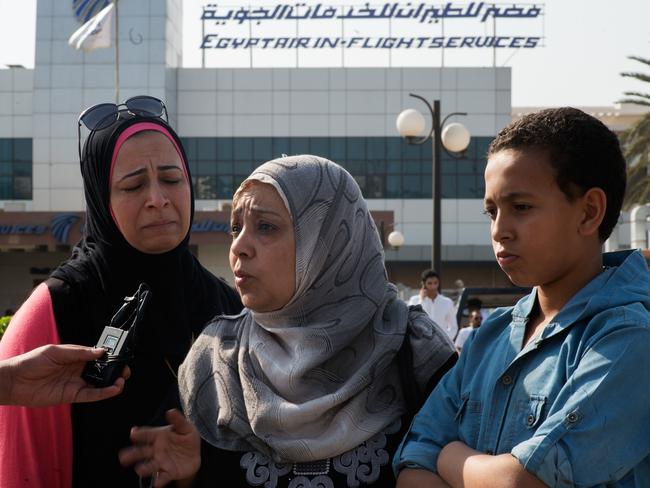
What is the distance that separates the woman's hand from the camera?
7.68ft

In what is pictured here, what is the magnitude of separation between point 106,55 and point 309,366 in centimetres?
3638

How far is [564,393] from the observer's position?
1.91 m

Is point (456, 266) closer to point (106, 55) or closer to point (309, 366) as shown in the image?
point (106, 55)

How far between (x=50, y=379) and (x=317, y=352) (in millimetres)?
692

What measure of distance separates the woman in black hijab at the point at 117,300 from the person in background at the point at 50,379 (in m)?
0.28

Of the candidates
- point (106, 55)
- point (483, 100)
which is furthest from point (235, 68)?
point (483, 100)

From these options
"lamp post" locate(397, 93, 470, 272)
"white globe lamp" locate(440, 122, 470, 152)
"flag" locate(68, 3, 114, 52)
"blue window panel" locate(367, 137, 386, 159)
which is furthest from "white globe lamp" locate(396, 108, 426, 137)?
"blue window panel" locate(367, 137, 386, 159)

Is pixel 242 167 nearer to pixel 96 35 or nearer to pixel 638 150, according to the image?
pixel 96 35

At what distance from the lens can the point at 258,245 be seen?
2527 millimetres

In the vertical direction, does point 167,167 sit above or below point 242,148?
below

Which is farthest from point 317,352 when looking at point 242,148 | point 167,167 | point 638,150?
point 242,148

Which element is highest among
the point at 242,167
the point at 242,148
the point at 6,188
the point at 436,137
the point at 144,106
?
the point at 242,148

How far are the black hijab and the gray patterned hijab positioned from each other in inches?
8.4

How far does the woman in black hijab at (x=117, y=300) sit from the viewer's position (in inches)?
104
